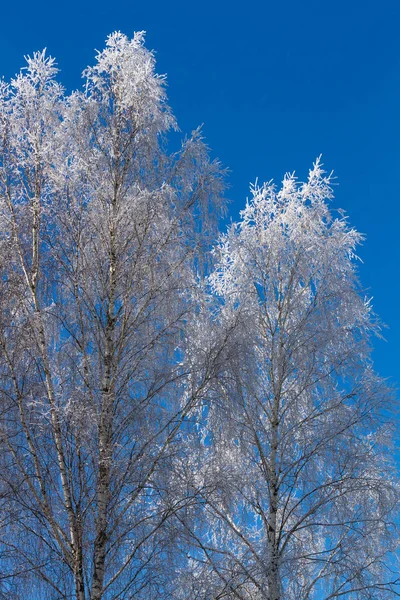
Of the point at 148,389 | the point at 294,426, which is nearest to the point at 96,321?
the point at 148,389

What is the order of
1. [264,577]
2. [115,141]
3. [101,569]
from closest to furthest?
[101,569]
[115,141]
[264,577]

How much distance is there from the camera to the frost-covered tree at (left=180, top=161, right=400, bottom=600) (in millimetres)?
10086

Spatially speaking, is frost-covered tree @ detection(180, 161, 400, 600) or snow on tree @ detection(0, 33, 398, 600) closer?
snow on tree @ detection(0, 33, 398, 600)

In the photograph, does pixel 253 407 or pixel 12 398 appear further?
pixel 253 407

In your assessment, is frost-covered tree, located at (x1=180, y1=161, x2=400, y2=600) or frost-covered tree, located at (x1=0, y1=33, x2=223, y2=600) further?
frost-covered tree, located at (x1=180, y1=161, x2=400, y2=600)

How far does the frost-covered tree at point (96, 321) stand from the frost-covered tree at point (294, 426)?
0.86 metres

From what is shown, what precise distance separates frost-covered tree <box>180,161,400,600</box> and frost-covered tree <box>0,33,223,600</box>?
0.86m

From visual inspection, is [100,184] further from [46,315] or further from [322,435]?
[322,435]

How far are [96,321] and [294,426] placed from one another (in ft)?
14.1

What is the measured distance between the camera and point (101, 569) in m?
7.89

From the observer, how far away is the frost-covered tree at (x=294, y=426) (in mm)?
10086

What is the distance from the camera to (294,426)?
11.6 m

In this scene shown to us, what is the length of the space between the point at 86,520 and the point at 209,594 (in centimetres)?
248

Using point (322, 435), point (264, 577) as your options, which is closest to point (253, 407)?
point (322, 435)
